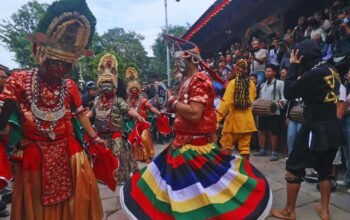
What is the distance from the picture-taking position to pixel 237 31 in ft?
33.3

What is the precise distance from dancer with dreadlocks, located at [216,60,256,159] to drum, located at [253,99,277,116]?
0.80m

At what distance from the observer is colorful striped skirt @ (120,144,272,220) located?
269 centimetres

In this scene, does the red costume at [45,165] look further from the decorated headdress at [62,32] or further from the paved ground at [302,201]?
the paved ground at [302,201]

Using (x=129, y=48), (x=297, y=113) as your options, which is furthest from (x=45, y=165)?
(x=129, y=48)

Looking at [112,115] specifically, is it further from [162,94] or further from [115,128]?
[162,94]

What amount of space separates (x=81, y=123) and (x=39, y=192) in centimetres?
68

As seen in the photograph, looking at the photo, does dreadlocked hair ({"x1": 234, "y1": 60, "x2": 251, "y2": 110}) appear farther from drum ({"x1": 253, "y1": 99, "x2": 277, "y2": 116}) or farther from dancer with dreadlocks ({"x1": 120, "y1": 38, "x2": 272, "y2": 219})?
dancer with dreadlocks ({"x1": 120, "y1": 38, "x2": 272, "y2": 219})

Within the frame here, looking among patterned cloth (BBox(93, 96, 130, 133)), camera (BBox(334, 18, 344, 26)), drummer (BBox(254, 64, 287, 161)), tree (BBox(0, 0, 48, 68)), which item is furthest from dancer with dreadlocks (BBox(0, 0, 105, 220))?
tree (BBox(0, 0, 48, 68))

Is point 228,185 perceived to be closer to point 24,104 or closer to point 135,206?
point 135,206

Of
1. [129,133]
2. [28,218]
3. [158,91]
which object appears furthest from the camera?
[129,133]

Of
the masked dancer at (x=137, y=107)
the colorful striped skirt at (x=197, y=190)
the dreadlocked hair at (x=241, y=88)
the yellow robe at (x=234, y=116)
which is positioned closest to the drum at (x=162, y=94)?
the colorful striped skirt at (x=197, y=190)

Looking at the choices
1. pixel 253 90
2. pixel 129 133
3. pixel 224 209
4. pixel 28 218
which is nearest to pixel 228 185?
pixel 224 209

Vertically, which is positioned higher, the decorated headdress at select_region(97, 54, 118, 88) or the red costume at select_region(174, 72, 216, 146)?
the decorated headdress at select_region(97, 54, 118, 88)

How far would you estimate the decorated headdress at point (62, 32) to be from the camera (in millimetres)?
→ 2555
